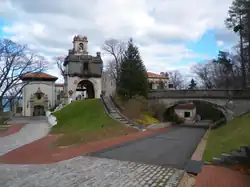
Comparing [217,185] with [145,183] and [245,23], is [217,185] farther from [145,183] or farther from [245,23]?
[245,23]

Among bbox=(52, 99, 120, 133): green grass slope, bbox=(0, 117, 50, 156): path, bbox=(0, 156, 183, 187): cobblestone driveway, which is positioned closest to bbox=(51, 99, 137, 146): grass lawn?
bbox=(52, 99, 120, 133): green grass slope

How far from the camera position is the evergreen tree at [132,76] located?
27.5 m

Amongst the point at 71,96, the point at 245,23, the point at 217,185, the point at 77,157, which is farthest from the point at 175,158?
the point at 71,96

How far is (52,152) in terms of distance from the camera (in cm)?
1188

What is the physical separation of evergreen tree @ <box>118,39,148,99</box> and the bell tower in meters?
15.4

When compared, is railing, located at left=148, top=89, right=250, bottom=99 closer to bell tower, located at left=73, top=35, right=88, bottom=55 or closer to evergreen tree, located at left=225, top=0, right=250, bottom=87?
evergreen tree, located at left=225, top=0, right=250, bottom=87

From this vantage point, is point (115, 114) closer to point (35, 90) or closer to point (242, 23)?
point (242, 23)

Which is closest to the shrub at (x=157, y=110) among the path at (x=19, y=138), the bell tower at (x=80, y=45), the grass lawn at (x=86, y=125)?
the grass lawn at (x=86, y=125)

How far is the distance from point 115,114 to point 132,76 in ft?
18.4

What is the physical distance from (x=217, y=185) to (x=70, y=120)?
20.5 m

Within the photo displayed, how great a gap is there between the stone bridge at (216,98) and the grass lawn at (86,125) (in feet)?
29.5

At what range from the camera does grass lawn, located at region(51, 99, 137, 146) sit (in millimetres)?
15634

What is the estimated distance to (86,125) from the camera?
21.8 meters

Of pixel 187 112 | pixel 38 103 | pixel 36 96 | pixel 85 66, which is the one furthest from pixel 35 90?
pixel 187 112
